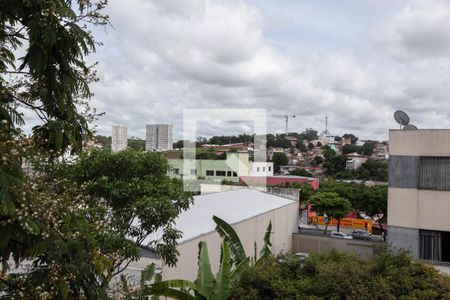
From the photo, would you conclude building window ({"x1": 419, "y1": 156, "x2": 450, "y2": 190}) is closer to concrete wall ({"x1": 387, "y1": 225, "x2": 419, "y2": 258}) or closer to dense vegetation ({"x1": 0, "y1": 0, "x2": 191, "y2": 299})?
concrete wall ({"x1": 387, "y1": 225, "x2": 419, "y2": 258})

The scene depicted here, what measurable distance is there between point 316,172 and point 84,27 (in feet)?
215

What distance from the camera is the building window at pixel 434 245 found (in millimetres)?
11906

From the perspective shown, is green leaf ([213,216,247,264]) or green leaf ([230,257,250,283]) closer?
green leaf ([230,257,250,283])

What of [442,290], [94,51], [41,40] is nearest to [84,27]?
[94,51]

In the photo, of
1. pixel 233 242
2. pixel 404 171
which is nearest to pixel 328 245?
pixel 404 171

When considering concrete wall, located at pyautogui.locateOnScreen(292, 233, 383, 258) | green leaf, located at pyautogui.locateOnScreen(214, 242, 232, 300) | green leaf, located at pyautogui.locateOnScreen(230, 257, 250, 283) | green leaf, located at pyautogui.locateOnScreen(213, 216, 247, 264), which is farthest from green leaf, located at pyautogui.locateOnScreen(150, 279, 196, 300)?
concrete wall, located at pyautogui.locateOnScreen(292, 233, 383, 258)

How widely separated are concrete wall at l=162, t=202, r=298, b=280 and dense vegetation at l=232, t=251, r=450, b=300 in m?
3.27

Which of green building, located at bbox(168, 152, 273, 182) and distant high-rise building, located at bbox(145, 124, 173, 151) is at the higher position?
distant high-rise building, located at bbox(145, 124, 173, 151)

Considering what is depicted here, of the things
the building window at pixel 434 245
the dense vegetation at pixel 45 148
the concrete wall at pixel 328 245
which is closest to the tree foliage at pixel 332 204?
the concrete wall at pixel 328 245

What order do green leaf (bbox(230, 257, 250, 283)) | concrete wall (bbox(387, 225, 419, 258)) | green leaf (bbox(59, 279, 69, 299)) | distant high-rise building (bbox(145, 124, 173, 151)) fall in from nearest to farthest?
green leaf (bbox(59, 279, 69, 299)), green leaf (bbox(230, 257, 250, 283)), concrete wall (bbox(387, 225, 419, 258)), distant high-rise building (bbox(145, 124, 173, 151))

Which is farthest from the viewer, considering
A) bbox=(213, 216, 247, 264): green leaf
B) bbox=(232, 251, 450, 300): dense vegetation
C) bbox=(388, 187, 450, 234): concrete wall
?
bbox=(388, 187, 450, 234): concrete wall

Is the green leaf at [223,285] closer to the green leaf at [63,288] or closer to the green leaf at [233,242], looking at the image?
the green leaf at [233,242]

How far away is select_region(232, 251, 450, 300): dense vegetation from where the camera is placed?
16.9ft

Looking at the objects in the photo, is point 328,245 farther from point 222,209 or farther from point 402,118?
point 402,118
